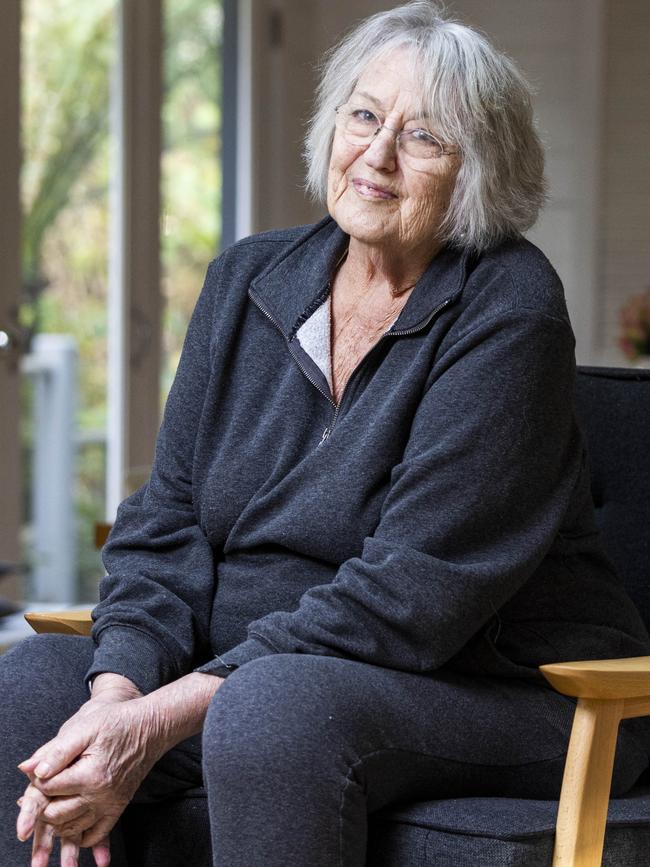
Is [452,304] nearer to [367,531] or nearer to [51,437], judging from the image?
[367,531]

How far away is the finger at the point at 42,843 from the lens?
1379 mm

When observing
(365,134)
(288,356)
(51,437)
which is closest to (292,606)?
(288,356)

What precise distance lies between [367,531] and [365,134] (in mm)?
496

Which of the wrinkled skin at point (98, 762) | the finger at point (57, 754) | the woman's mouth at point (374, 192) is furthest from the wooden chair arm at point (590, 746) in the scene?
the woman's mouth at point (374, 192)

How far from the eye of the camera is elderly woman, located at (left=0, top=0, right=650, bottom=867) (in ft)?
4.41

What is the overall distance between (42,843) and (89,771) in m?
0.11

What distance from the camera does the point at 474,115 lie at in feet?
5.16

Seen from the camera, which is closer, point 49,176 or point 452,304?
point 452,304

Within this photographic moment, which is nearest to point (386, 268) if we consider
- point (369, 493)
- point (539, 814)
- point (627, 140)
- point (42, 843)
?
point (369, 493)

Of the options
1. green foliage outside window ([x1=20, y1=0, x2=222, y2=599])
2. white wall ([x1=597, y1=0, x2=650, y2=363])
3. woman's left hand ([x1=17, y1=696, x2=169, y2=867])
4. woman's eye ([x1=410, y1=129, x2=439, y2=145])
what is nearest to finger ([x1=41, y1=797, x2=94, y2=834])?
woman's left hand ([x1=17, y1=696, x2=169, y2=867])

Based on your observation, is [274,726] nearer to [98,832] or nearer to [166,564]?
[98,832]

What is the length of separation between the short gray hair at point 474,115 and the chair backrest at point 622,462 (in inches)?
15.4

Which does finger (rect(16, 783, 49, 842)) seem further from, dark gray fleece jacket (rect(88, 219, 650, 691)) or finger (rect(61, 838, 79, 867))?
dark gray fleece jacket (rect(88, 219, 650, 691))

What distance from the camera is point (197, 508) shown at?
1697mm
